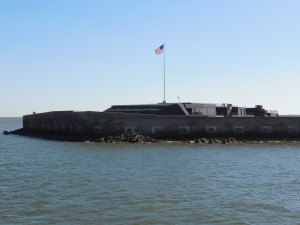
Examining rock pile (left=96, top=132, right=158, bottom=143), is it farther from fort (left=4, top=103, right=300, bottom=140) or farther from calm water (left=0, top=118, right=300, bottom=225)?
calm water (left=0, top=118, right=300, bottom=225)

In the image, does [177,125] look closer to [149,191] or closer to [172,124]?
[172,124]

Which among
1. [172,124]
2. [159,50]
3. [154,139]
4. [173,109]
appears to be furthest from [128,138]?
[159,50]

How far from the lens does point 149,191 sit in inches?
645

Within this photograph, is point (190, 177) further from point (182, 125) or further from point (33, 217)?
point (182, 125)

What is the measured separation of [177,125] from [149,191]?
2837 cm

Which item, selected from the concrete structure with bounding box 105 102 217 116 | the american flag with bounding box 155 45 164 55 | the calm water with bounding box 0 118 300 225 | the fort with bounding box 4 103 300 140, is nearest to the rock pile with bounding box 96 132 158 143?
the fort with bounding box 4 103 300 140

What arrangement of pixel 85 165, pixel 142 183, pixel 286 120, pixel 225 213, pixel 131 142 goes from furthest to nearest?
pixel 286 120
pixel 131 142
pixel 85 165
pixel 142 183
pixel 225 213

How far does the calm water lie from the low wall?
16.5 m

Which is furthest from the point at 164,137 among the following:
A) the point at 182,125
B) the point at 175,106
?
the point at 175,106

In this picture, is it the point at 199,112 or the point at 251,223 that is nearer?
the point at 251,223

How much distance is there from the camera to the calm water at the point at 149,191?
502 inches

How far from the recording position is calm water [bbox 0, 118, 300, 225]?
1274 cm

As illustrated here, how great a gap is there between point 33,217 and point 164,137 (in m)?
32.0

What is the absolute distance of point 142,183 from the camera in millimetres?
18203
